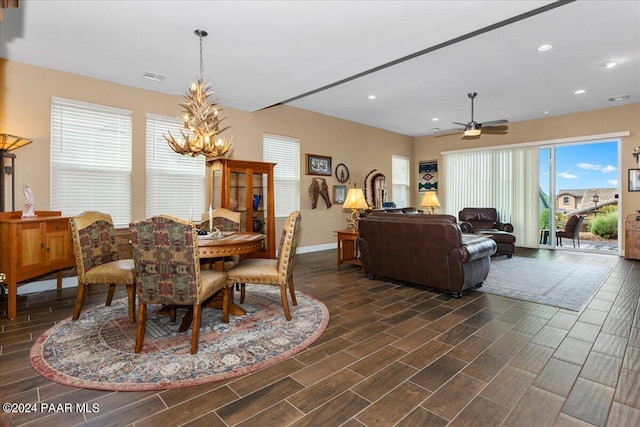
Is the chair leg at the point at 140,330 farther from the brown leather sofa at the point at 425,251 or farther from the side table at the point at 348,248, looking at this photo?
the side table at the point at 348,248

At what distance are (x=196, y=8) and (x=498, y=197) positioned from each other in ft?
25.2

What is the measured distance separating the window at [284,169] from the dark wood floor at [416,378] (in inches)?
139

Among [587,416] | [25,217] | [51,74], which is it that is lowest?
[587,416]

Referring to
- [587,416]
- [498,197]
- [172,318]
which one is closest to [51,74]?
[172,318]

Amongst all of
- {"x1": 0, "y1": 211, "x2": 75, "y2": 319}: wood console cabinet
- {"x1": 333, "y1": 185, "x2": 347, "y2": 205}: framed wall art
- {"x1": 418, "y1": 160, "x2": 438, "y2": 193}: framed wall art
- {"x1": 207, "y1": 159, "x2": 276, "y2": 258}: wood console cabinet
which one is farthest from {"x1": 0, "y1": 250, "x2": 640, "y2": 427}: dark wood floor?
{"x1": 418, "y1": 160, "x2": 438, "y2": 193}: framed wall art

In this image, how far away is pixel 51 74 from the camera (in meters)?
4.10

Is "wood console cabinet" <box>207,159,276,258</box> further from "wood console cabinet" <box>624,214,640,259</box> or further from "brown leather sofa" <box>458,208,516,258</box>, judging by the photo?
"wood console cabinet" <box>624,214,640,259</box>

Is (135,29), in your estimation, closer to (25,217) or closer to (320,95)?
(25,217)

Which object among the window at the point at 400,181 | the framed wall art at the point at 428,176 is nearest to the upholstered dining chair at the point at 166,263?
the window at the point at 400,181

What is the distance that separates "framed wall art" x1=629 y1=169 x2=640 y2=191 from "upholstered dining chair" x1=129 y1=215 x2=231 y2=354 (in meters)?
8.05

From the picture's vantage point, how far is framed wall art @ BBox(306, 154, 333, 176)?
6.80 meters

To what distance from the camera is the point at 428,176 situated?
931 cm

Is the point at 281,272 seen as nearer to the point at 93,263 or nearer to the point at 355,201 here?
the point at 93,263

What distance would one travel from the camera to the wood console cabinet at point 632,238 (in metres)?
5.70
